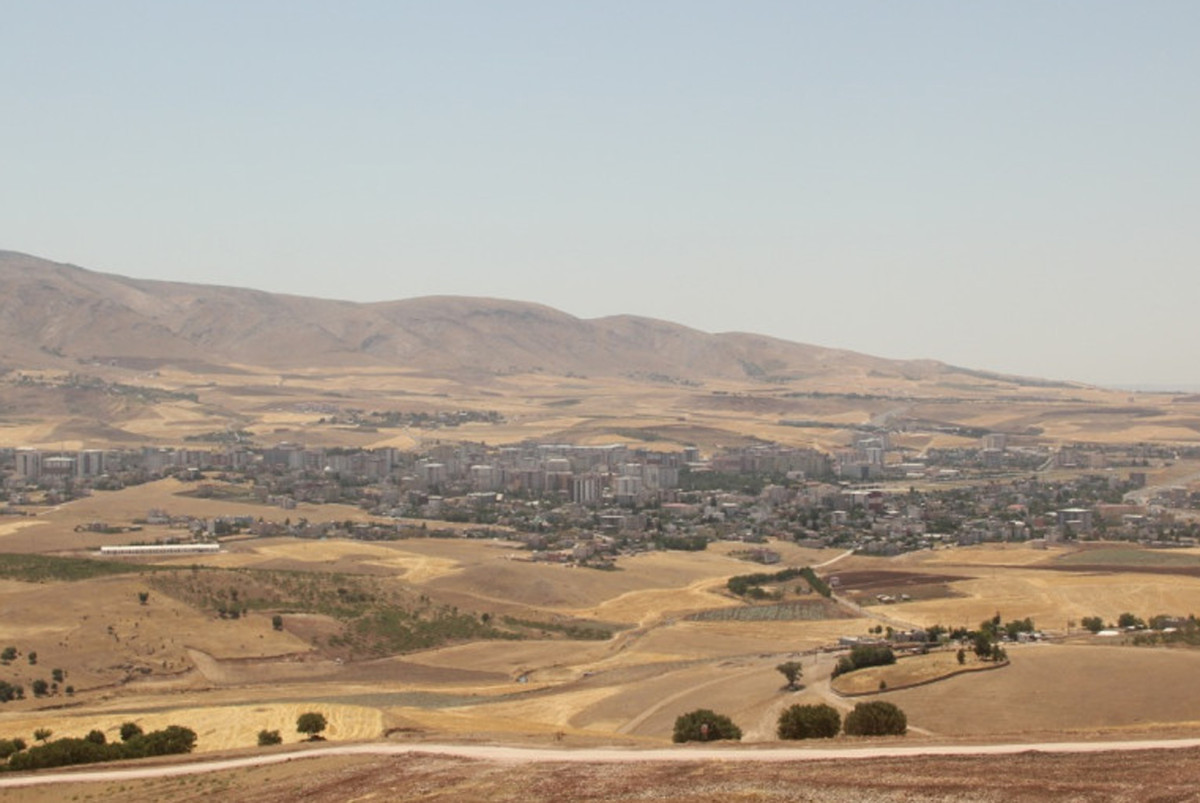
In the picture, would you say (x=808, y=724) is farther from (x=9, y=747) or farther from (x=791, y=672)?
(x=9, y=747)

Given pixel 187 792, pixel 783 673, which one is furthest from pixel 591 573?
pixel 187 792

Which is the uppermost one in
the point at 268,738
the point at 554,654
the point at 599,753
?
the point at 599,753

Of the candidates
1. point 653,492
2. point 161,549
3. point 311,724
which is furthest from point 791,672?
point 653,492

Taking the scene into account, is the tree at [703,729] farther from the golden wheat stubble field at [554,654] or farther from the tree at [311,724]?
the tree at [311,724]

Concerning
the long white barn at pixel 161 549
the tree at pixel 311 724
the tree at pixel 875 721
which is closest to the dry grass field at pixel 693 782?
the tree at pixel 311 724

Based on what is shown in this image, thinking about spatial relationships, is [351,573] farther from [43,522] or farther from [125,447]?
[125,447]

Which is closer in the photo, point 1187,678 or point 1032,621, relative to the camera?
point 1187,678
